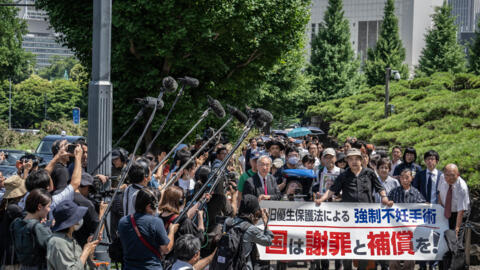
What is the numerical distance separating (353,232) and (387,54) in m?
47.1

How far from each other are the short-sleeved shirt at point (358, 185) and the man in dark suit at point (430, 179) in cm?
133

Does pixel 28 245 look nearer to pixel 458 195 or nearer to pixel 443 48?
pixel 458 195

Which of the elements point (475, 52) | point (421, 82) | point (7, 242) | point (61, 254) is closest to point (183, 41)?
point (7, 242)

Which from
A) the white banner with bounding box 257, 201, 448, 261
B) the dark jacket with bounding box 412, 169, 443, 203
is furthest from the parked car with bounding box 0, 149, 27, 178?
the dark jacket with bounding box 412, 169, 443, 203

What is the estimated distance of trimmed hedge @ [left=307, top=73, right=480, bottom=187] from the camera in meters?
12.0

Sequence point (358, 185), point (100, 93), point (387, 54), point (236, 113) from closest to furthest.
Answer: point (100, 93), point (236, 113), point (358, 185), point (387, 54)

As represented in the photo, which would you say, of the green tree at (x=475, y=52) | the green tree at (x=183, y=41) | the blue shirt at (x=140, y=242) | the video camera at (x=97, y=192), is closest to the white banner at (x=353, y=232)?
the video camera at (x=97, y=192)

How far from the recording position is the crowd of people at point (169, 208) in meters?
5.05

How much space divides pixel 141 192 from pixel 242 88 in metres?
13.6

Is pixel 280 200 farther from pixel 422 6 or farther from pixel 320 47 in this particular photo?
pixel 422 6

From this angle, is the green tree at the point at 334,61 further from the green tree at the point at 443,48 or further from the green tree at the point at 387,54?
the green tree at the point at 443,48

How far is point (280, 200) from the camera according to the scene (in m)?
8.62

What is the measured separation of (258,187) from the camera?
8398mm

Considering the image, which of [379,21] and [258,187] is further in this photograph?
[379,21]
